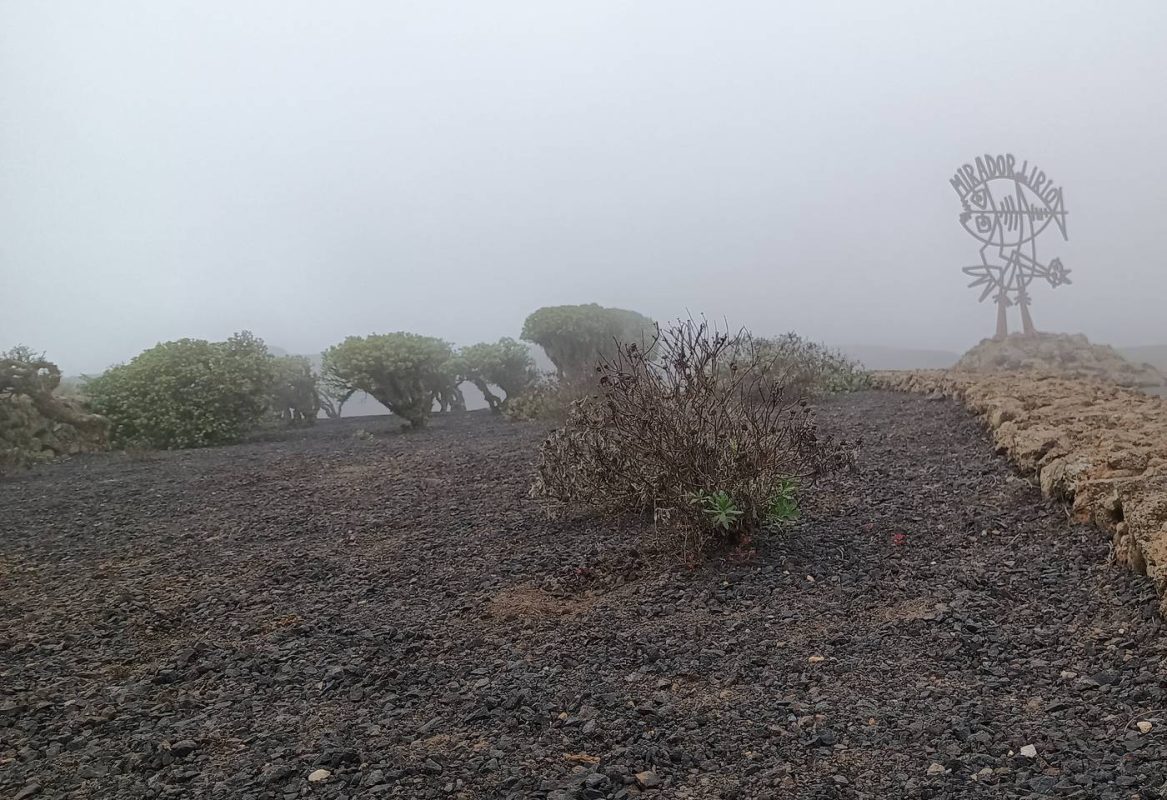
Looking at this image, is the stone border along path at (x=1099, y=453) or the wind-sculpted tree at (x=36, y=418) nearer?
the stone border along path at (x=1099, y=453)

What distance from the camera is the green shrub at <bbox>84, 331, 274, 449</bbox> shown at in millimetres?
9359

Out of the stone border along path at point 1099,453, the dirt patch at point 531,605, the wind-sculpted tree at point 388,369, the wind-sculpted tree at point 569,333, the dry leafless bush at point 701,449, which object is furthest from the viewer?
the wind-sculpted tree at point 569,333

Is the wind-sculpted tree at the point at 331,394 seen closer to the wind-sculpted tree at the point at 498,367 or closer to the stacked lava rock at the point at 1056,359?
the wind-sculpted tree at the point at 498,367

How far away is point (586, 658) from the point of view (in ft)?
8.86

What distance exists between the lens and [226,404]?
384 inches

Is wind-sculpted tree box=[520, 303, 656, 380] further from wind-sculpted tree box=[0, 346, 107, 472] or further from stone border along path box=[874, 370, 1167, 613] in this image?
stone border along path box=[874, 370, 1167, 613]

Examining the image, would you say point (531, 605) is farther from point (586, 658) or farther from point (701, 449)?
point (701, 449)

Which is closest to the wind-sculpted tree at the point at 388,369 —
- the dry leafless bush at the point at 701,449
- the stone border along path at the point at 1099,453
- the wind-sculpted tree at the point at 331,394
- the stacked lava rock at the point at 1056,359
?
the wind-sculpted tree at the point at 331,394

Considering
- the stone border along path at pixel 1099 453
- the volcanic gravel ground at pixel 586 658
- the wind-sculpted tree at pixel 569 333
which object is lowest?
the volcanic gravel ground at pixel 586 658

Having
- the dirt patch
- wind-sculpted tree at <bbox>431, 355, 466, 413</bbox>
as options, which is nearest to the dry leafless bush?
the dirt patch

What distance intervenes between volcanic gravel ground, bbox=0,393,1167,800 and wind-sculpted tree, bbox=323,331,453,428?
577 centimetres

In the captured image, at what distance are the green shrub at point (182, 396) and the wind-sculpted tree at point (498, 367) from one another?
409 cm

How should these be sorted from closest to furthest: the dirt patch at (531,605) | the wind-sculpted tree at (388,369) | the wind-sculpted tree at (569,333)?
the dirt patch at (531,605) < the wind-sculpted tree at (388,369) < the wind-sculpted tree at (569,333)

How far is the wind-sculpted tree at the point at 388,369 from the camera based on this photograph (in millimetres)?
10469
